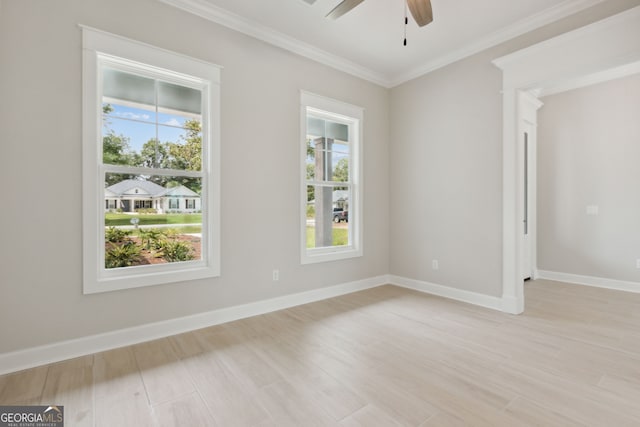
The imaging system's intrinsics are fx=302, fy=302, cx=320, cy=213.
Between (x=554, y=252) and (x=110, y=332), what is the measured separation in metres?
6.04

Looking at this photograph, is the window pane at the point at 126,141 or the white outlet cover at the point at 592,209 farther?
the white outlet cover at the point at 592,209

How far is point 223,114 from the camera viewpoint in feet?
10.0

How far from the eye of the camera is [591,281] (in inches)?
177

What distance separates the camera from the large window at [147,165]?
7.95 feet

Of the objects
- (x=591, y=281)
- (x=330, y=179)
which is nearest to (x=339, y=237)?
(x=330, y=179)

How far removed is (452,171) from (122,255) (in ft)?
12.4

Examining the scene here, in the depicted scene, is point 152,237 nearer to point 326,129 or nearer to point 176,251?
point 176,251

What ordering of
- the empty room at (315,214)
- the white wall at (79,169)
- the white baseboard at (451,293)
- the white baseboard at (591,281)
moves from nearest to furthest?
1. the empty room at (315,214)
2. the white wall at (79,169)
3. the white baseboard at (451,293)
4. the white baseboard at (591,281)

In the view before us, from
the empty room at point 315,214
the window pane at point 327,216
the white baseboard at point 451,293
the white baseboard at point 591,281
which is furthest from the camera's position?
the white baseboard at point 591,281

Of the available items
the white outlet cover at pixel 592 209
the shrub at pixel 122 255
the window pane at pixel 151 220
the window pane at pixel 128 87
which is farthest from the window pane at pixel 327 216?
the white outlet cover at pixel 592 209

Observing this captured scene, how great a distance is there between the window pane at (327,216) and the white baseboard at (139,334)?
0.68 m

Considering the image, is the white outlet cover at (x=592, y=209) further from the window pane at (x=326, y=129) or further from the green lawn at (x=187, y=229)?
the green lawn at (x=187, y=229)

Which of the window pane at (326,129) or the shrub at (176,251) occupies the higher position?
the window pane at (326,129)

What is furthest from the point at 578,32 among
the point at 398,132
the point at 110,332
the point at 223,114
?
the point at 110,332
